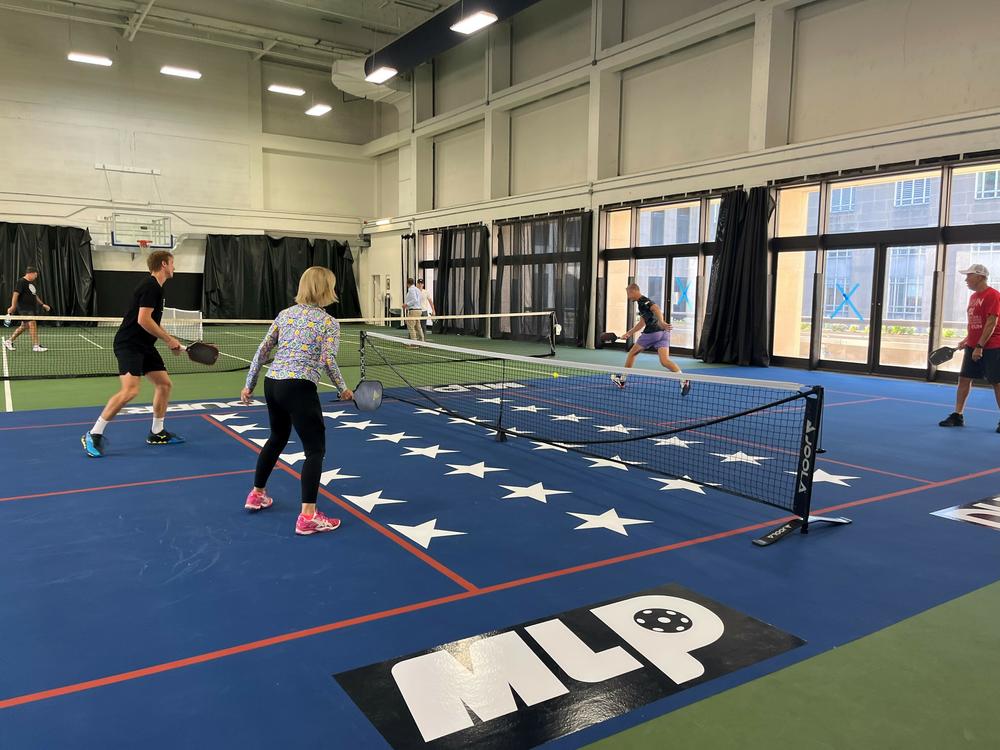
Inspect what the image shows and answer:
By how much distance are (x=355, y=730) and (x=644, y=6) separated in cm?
2126

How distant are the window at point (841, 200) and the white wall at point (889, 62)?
4.27 feet

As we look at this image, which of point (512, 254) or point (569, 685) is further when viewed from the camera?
point (512, 254)

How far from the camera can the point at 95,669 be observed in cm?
334

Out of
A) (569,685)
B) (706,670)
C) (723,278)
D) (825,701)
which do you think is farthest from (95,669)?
(723,278)

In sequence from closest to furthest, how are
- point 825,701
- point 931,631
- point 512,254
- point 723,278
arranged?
point 825,701
point 931,631
point 723,278
point 512,254

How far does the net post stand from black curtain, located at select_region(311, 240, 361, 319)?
99.0 feet

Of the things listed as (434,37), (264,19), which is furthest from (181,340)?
(264,19)

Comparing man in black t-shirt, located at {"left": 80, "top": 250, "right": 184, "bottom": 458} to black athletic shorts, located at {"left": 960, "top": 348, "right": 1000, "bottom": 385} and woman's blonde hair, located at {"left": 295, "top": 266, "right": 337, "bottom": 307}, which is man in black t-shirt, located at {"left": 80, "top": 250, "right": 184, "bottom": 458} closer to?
woman's blonde hair, located at {"left": 295, "top": 266, "right": 337, "bottom": 307}

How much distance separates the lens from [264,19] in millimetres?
26797

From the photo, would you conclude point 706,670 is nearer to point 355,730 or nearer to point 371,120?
point 355,730

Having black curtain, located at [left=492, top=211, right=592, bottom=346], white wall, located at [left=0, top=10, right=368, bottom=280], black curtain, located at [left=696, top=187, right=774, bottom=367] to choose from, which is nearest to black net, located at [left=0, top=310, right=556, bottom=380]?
black curtain, located at [left=492, top=211, right=592, bottom=346]

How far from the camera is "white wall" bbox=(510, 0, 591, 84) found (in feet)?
72.2

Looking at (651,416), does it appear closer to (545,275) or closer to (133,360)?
(133,360)

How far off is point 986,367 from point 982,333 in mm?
457
